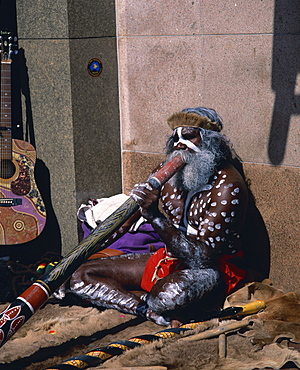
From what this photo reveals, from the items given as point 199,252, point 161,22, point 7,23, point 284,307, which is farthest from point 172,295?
point 7,23

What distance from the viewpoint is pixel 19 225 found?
219 inches

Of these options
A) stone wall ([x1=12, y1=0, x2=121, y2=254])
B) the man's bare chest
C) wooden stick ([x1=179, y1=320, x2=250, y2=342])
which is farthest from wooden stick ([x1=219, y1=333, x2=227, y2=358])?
stone wall ([x1=12, y1=0, x2=121, y2=254])

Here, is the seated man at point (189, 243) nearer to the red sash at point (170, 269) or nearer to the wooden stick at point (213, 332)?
the red sash at point (170, 269)

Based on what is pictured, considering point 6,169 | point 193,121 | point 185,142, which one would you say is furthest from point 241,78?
point 6,169

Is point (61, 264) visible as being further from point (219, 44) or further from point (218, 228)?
point (219, 44)

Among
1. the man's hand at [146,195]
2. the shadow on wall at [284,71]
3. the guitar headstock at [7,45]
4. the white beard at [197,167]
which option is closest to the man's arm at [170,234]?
the man's hand at [146,195]

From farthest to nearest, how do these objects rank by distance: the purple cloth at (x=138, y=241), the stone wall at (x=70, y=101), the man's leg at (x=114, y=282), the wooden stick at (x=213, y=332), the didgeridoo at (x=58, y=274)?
the stone wall at (x=70, y=101) → the purple cloth at (x=138, y=241) → the man's leg at (x=114, y=282) → the wooden stick at (x=213, y=332) → the didgeridoo at (x=58, y=274)

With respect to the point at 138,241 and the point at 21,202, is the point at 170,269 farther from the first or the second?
the point at 21,202

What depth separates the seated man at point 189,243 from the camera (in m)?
4.22

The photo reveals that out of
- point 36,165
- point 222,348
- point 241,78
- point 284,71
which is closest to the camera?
point 222,348

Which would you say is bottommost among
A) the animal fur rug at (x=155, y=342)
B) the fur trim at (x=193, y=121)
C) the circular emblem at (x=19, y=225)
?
the animal fur rug at (x=155, y=342)

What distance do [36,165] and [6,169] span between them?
0.37 m

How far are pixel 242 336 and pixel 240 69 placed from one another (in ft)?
7.11

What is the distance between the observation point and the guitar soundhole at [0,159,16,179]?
5484mm
